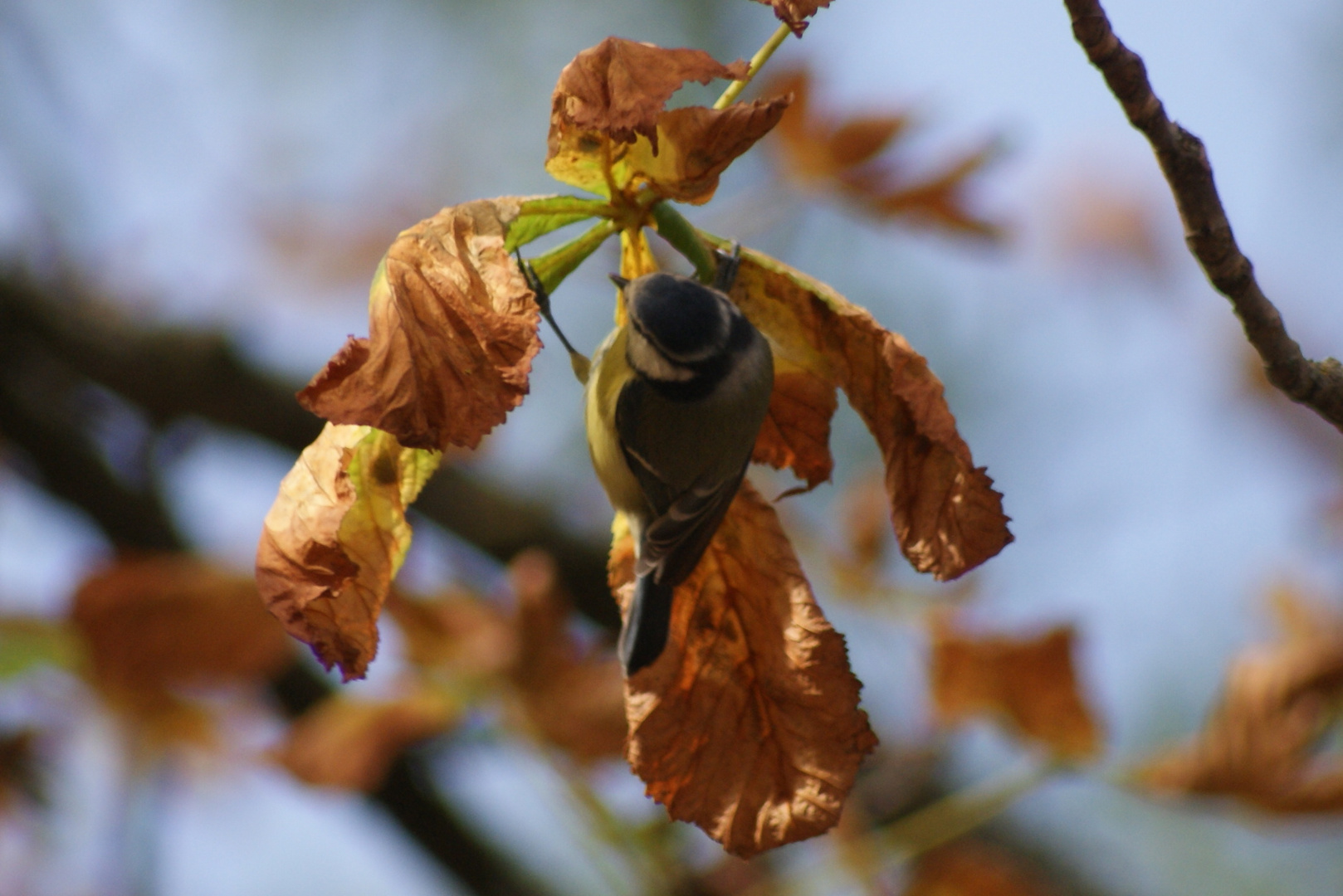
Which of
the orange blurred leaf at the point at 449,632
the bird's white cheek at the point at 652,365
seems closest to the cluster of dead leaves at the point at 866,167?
the bird's white cheek at the point at 652,365

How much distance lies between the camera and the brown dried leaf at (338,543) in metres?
0.78

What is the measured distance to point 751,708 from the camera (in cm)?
91

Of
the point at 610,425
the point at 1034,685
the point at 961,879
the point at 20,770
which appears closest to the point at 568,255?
the point at 610,425

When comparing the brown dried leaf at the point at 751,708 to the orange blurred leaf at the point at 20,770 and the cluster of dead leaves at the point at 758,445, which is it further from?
the orange blurred leaf at the point at 20,770

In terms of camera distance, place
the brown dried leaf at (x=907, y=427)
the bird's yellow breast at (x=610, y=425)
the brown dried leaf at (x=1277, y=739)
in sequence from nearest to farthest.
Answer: the brown dried leaf at (x=907, y=427) < the bird's yellow breast at (x=610, y=425) < the brown dried leaf at (x=1277, y=739)

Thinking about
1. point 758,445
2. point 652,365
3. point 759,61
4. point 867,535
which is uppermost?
point 867,535

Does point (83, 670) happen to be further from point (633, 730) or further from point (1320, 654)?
point (1320, 654)

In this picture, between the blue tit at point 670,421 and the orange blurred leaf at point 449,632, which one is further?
the orange blurred leaf at point 449,632

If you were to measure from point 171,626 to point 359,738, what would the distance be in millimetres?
349

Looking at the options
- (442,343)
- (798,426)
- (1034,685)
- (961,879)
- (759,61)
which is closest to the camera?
(442,343)

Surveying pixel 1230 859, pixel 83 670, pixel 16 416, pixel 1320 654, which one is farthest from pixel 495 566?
pixel 1230 859

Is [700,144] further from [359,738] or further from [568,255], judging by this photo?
[359,738]

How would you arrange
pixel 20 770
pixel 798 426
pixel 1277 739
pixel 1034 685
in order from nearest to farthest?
pixel 798 426 → pixel 1277 739 → pixel 1034 685 → pixel 20 770

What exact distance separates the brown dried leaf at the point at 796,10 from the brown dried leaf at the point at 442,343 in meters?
0.22
